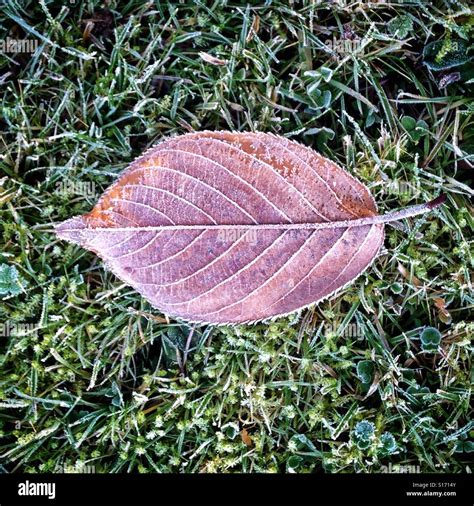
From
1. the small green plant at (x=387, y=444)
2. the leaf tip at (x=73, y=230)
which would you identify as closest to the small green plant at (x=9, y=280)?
the leaf tip at (x=73, y=230)

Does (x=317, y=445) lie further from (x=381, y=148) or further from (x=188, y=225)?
(x=381, y=148)

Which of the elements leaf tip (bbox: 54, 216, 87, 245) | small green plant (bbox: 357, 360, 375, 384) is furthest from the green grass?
leaf tip (bbox: 54, 216, 87, 245)

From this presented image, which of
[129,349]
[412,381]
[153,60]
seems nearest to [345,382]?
[412,381]

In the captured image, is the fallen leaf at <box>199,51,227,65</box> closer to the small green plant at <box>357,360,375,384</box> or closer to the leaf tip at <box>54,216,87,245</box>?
the leaf tip at <box>54,216,87,245</box>

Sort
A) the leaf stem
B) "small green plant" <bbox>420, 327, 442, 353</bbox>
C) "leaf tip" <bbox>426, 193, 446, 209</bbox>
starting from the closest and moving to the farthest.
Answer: the leaf stem
"leaf tip" <bbox>426, 193, 446, 209</bbox>
"small green plant" <bbox>420, 327, 442, 353</bbox>

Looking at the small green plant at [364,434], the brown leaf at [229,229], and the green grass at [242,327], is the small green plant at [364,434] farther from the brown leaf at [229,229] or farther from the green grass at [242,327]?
the brown leaf at [229,229]

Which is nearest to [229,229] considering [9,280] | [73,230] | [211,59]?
[73,230]
